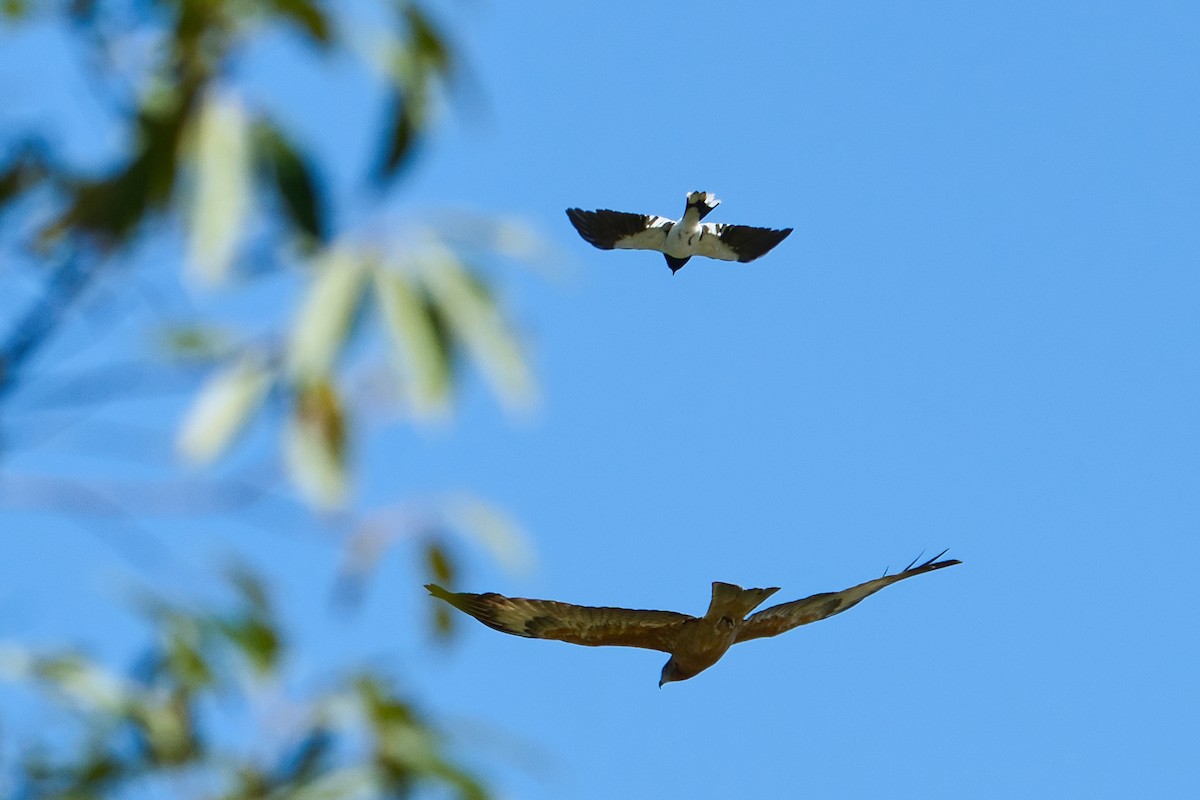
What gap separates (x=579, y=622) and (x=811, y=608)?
890mm

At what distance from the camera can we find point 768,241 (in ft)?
18.3

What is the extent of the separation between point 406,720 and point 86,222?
144 centimetres

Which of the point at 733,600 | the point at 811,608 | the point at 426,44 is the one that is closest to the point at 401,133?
the point at 426,44

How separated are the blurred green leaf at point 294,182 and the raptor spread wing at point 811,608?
8.30 feet

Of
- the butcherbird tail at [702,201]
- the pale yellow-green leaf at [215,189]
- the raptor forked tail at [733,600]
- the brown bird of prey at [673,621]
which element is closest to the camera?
the pale yellow-green leaf at [215,189]

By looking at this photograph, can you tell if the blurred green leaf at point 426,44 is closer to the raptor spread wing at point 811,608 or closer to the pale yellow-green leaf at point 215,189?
the pale yellow-green leaf at point 215,189

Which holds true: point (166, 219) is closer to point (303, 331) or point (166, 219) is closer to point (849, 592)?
point (303, 331)

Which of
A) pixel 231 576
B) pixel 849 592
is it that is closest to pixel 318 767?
pixel 231 576

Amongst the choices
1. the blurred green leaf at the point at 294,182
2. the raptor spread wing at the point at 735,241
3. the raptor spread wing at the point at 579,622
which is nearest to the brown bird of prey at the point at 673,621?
the raptor spread wing at the point at 579,622

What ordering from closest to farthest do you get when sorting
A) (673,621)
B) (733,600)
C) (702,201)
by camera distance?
1. (733,600)
2. (673,621)
3. (702,201)

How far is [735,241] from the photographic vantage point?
556 centimetres

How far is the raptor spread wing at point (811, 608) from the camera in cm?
498

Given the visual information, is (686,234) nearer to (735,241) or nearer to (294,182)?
(735,241)

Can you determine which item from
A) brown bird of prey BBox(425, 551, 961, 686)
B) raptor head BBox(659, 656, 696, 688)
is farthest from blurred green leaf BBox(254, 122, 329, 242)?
raptor head BBox(659, 656, 696, 688)
